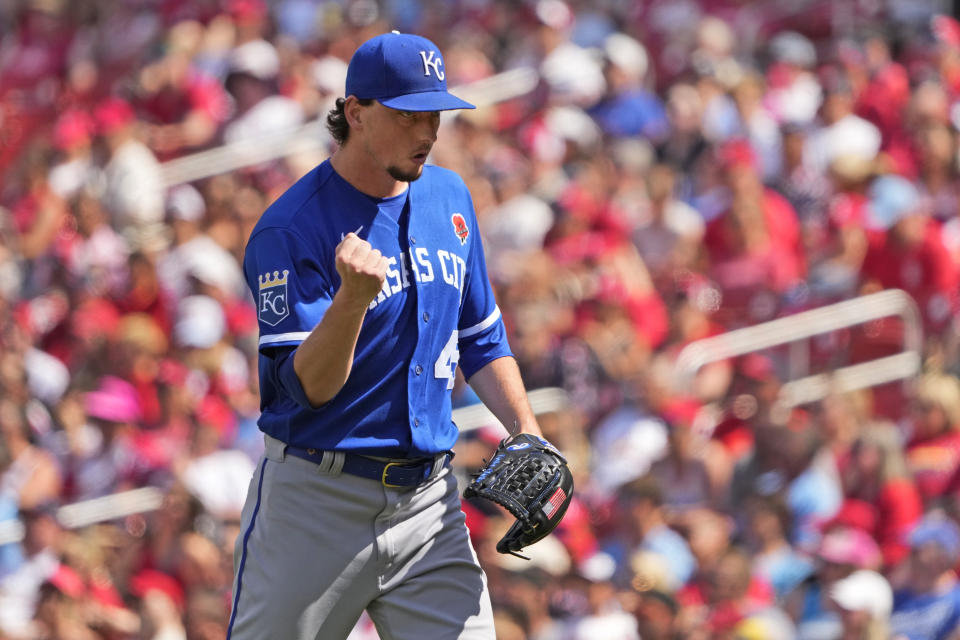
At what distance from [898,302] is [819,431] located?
3.61ft

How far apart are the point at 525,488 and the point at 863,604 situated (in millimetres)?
3268

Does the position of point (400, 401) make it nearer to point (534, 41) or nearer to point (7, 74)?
point (534, 41)

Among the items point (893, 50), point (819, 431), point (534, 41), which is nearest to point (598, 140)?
point (534, 41)

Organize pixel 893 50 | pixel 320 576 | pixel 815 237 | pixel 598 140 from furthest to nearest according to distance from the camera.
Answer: pixel 893 50 < pixel 598 140 < pixel 815 237 < pixel 320 576

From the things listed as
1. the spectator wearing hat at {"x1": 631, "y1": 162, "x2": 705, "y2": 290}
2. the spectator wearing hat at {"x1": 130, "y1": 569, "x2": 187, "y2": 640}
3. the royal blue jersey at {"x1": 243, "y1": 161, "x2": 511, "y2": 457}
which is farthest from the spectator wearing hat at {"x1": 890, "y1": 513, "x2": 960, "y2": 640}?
the royal blue jersey at {"x1": 243, "y1": 161, "x2": 511, "y2": 457}

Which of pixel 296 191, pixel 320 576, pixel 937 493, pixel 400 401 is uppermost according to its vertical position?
pixel 296 191

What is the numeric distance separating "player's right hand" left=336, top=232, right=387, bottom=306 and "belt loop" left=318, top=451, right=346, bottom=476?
0.51m

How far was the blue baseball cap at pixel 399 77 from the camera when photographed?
12.1 feet

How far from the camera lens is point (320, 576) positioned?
12.4ft

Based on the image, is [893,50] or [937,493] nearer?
[937,493]

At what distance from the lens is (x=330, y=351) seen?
3.48m

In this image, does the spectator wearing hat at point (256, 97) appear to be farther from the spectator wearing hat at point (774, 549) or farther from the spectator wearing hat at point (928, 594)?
the spectator wearing hat at point (928, 594)

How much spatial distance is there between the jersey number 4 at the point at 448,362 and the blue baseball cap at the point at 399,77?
0.64 metres

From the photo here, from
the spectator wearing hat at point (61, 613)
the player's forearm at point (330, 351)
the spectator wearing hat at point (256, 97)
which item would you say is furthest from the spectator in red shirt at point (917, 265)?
the player's forearm at point (330, 351)
